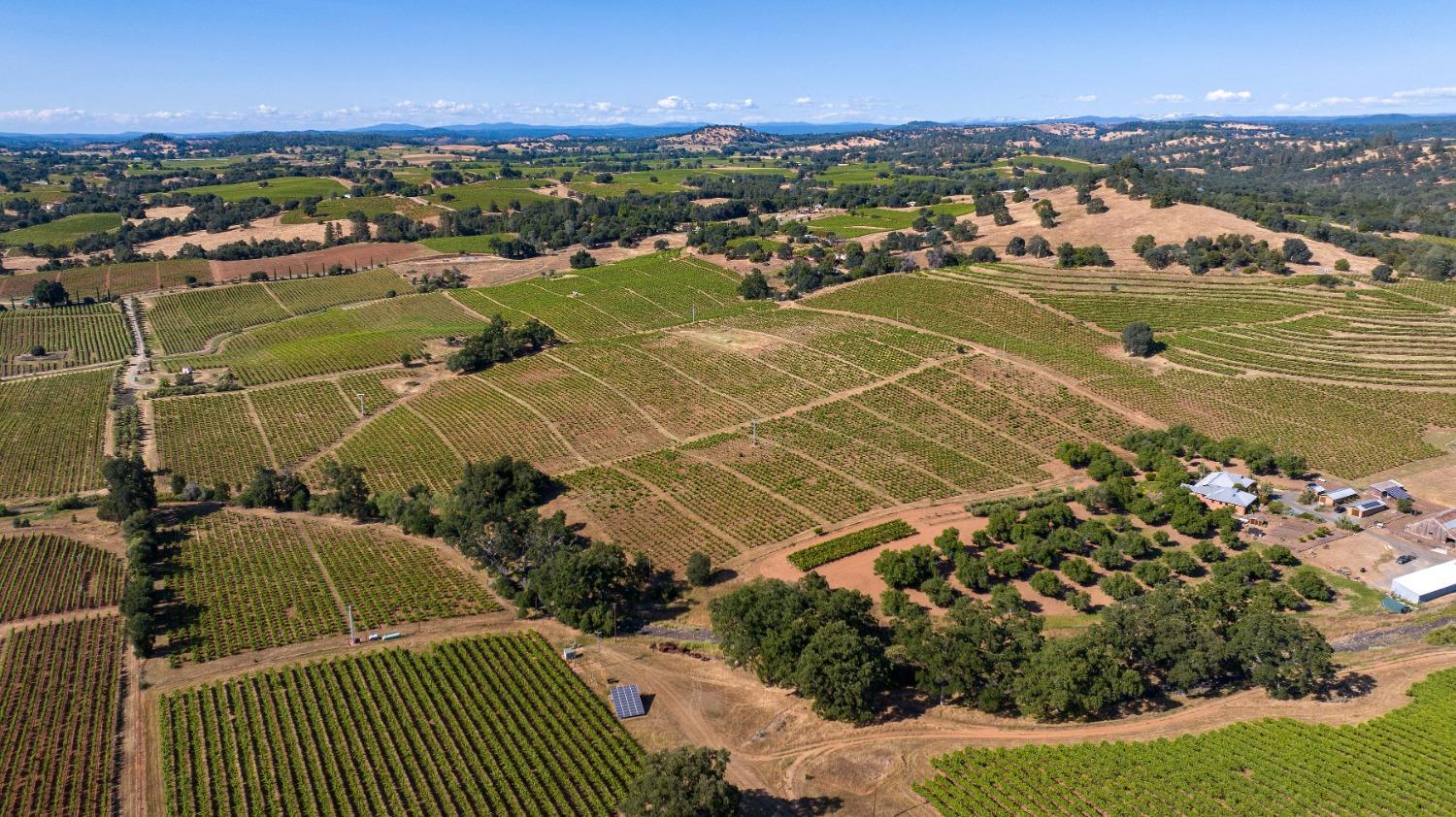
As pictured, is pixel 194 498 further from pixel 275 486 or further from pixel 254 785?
pixel 254 785

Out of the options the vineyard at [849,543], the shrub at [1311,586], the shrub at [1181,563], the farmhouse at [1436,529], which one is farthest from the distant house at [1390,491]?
the vineyard at [849,543]

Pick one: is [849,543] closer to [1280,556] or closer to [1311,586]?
[1311,586]

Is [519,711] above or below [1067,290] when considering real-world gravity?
below

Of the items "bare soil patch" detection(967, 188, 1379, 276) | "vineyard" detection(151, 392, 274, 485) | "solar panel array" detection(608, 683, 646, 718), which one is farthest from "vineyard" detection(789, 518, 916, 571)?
"bare soil patch" detection(967, 188, 1379, 276)

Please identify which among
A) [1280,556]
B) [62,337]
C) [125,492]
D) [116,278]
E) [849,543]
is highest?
[116,278]

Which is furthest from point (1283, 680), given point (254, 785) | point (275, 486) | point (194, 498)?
point (194, 498)

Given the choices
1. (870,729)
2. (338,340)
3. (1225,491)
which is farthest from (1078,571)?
(338,340)

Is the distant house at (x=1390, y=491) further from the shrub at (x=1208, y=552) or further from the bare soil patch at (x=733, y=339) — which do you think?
the bare soil patch at (x=733, y=339)
